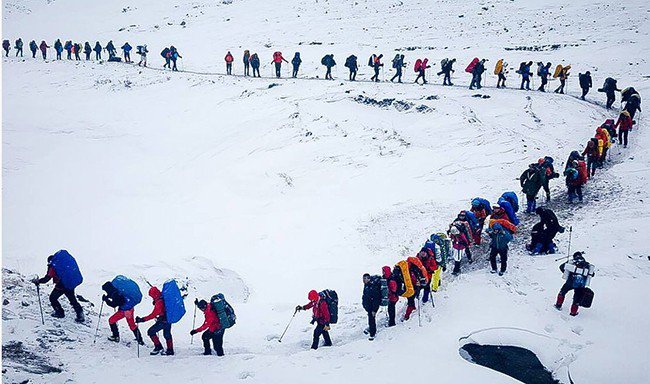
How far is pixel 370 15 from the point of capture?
4259cm

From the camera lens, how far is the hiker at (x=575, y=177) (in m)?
13.4

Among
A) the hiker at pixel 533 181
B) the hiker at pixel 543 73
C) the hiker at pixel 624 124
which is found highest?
the hiker at pixel 543 73

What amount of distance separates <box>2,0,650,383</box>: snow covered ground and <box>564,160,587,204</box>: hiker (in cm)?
50

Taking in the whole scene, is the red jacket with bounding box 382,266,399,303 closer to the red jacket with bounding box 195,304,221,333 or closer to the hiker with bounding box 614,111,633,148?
the red jacket with bounding box 195,304,221,333

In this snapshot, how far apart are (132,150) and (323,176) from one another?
947 cm

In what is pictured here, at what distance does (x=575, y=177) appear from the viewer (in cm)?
1342

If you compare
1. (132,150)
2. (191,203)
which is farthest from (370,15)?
(191,203)

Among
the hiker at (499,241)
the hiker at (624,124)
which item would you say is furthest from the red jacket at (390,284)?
the hiker at (624,124)

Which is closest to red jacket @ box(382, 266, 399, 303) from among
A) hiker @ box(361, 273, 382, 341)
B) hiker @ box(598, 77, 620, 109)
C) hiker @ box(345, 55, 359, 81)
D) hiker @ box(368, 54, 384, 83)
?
hiker @ box(361, 273, 382, 341)

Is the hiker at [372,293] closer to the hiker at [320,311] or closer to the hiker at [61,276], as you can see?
the hiker at [320,311]

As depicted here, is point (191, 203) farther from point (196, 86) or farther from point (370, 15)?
point (370, 15)

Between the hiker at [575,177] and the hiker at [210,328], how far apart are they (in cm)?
1062

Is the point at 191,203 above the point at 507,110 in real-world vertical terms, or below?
below

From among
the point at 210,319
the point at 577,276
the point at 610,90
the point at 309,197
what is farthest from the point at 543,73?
the point at 210,319
